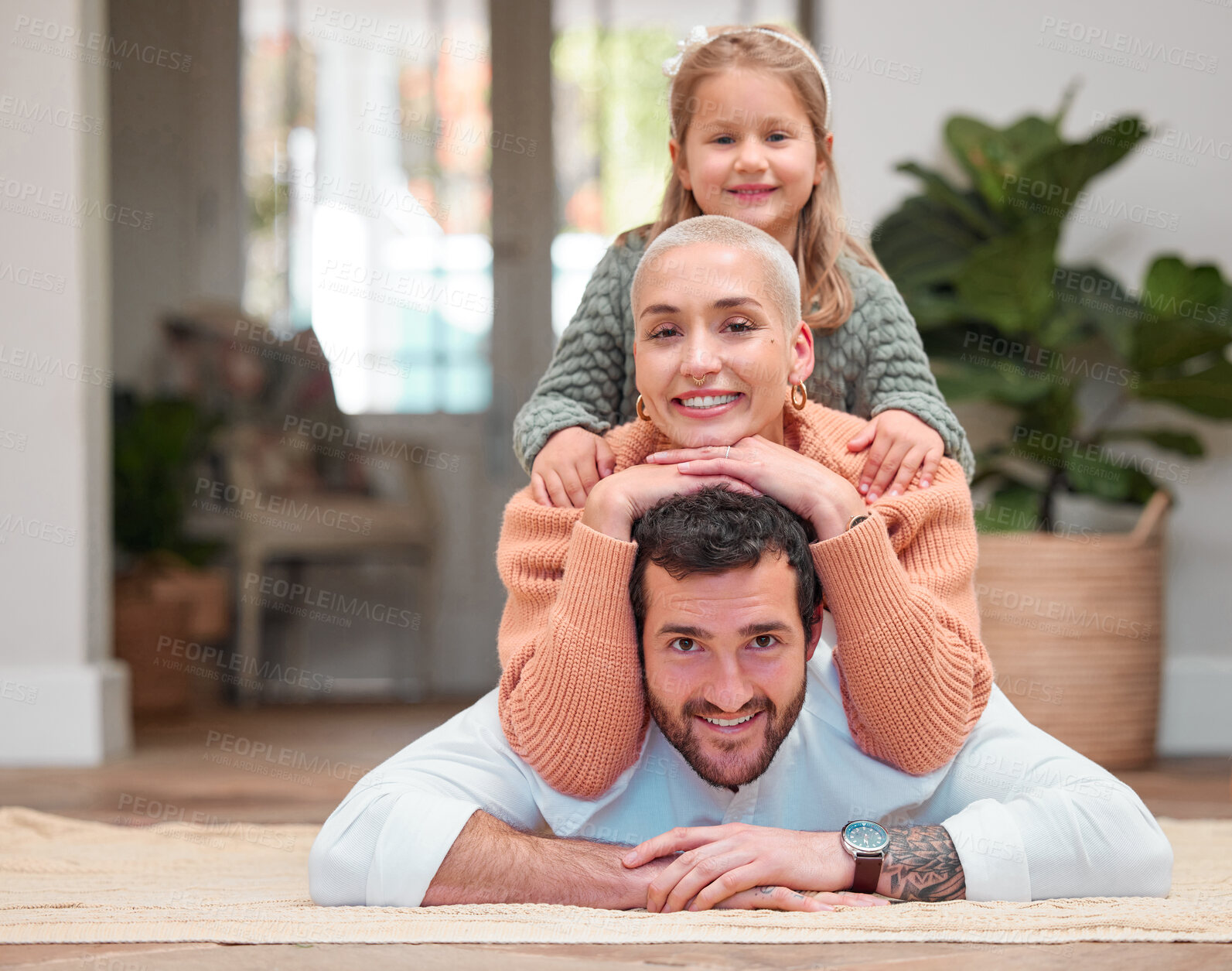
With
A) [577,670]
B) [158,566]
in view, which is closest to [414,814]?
[577,670]

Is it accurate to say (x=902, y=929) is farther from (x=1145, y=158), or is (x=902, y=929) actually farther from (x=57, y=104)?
(x=57, y=104)

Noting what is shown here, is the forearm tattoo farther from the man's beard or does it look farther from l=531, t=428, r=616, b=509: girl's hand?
l=531, t=428, r=616, b=509: girl's hand

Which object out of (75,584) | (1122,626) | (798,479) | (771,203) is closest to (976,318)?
(1122,626)

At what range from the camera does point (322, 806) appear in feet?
8.02

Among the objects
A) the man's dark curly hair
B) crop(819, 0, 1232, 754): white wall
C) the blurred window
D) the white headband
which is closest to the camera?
the man's dark curly hair

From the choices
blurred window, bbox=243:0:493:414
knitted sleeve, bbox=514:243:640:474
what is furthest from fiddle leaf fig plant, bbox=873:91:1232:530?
blurred window, bbox=243:0:493:414

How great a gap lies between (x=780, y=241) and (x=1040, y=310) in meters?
1.15

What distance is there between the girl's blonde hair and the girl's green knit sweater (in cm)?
4

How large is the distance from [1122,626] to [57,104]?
109 inches

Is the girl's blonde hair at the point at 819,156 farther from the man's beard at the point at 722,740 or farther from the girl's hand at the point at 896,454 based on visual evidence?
the man's beard at the point at 722,740

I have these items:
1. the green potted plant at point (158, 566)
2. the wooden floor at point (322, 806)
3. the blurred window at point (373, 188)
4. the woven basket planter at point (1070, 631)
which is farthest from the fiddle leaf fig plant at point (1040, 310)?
the green potted plant at point (158, 566)

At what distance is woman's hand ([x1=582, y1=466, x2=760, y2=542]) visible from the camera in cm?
144

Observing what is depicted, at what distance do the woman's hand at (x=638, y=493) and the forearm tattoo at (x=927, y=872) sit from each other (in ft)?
1.43

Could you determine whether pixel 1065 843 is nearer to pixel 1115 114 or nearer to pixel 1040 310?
pixel 1040 310
